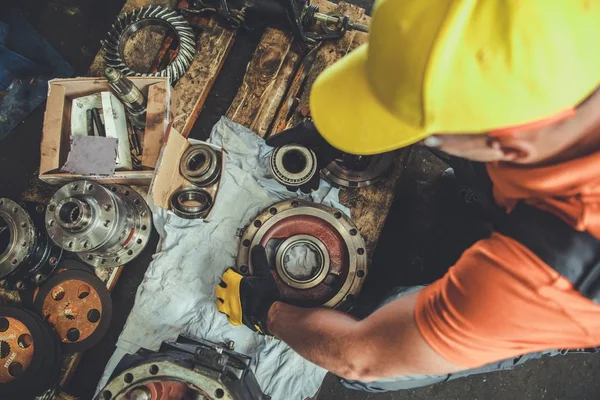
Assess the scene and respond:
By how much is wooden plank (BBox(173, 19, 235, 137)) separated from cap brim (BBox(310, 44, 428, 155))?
0.87m

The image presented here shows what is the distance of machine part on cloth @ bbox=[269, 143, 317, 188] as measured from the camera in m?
1.67

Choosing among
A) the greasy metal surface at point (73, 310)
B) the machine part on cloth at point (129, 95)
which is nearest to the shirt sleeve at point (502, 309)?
the machine part on cloth at point (129, 95)

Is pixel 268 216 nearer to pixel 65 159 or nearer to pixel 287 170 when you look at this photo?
pixel 287 170

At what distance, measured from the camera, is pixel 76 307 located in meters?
1.83

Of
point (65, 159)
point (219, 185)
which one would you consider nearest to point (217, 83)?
point (219, 185)

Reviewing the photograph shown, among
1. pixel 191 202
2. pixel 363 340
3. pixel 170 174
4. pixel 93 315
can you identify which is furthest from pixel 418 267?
pixel 93 315

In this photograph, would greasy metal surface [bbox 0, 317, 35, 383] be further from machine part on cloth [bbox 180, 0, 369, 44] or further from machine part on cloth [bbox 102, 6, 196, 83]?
machine part on cloth [bbox 180, 0, 369, 44]

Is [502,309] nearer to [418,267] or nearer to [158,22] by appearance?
[418,267]

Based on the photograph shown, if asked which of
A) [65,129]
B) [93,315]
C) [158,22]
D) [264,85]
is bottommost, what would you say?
[93,315]

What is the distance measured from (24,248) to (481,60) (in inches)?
67.5

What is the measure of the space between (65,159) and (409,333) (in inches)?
58.5

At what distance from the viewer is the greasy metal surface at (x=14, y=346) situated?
1671 mm

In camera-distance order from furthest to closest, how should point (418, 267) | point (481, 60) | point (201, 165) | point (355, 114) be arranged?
point (418, 267), point (201, 165), point (355, 114), point (481, 60)

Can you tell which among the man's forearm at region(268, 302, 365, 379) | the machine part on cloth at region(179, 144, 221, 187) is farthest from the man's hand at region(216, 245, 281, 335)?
the machine part on cloth at region(179, 144, 221, 187)
